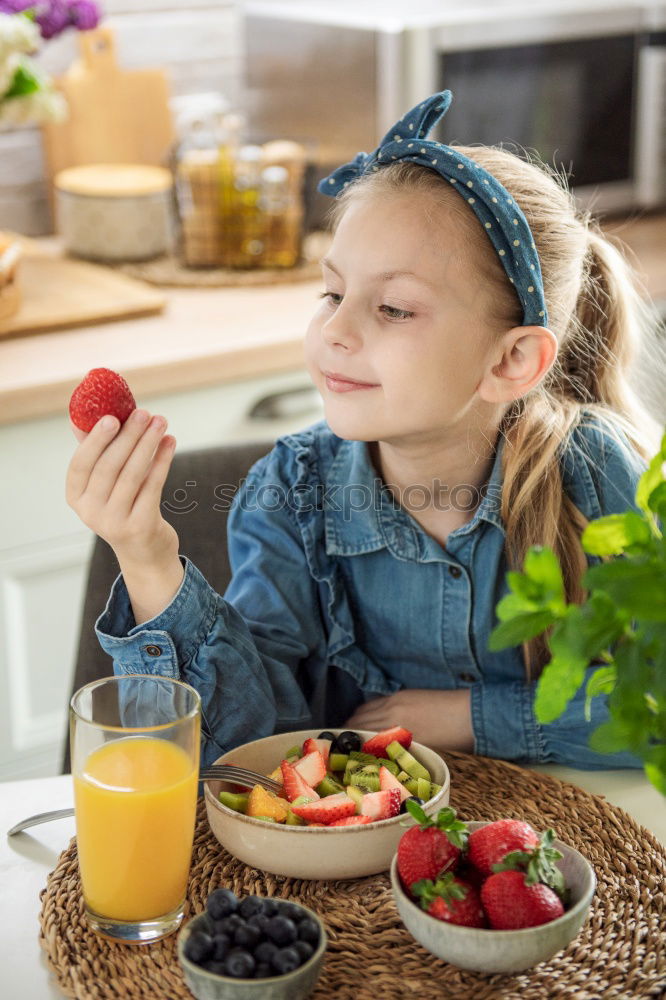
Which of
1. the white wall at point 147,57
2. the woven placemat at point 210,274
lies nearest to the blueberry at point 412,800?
the woven placemat at point 210,274

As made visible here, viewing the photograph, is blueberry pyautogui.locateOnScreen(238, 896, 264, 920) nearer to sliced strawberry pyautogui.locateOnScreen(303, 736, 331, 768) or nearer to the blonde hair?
sliced strawberry pyautogui.locateOnScreen(303, 736, 331, 768)

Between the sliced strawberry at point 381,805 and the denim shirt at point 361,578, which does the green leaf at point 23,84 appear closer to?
the denim shirt at point 361,578

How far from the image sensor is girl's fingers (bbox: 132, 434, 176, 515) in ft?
3.25

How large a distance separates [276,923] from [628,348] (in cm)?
81

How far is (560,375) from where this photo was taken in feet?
4.40

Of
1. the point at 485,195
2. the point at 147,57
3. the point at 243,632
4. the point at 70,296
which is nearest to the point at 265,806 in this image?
the point at 243,632

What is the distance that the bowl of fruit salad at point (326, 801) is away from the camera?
0.88 metres

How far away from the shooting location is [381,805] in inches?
35.5

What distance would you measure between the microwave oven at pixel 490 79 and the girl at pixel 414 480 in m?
1.02

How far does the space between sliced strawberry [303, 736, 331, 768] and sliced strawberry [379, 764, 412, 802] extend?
0.06 meters

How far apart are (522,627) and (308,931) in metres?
0.25

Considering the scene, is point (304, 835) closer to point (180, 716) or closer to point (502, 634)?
point (180, 716)

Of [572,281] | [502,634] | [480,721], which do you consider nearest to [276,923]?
[502,634]

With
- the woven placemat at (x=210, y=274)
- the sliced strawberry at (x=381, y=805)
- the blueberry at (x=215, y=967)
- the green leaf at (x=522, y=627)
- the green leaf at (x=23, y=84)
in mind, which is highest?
the green leaf at (x=23, y=84)
